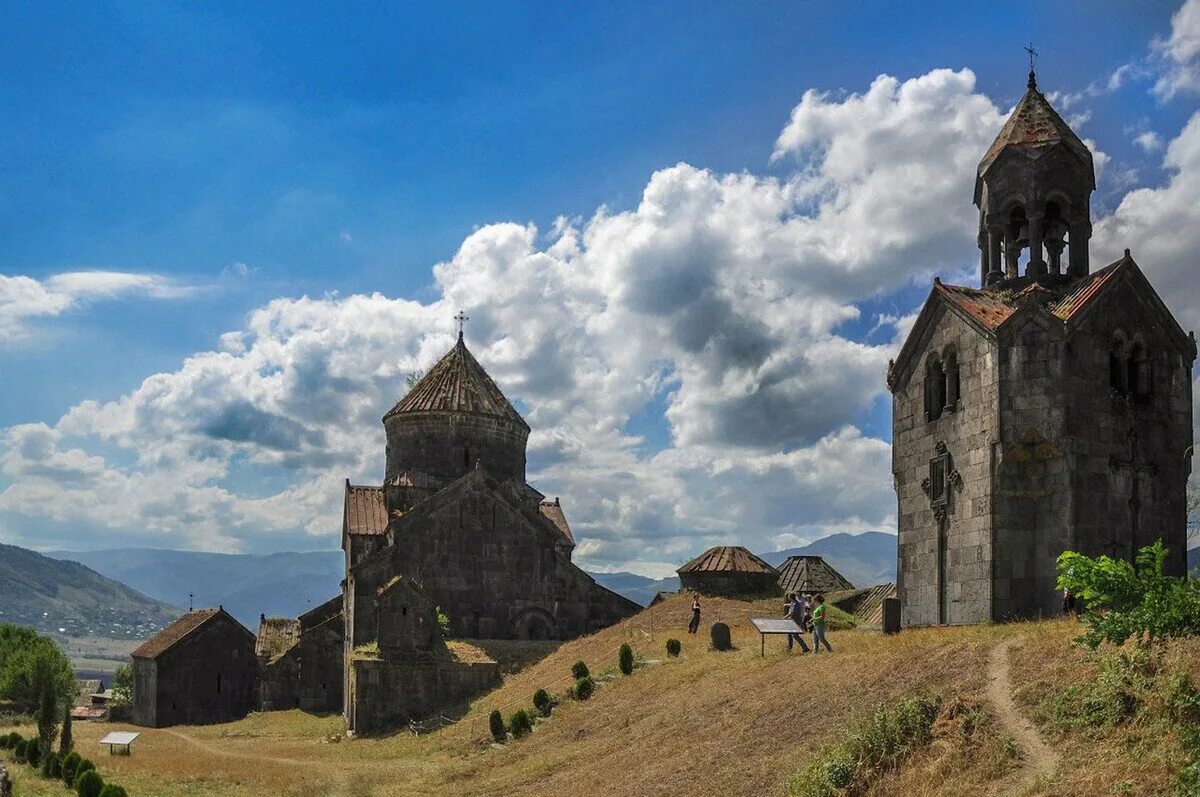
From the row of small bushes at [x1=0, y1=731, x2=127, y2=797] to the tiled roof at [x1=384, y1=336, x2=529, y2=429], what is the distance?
54.0 feet

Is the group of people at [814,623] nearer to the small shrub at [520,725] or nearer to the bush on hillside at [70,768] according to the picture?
the small shrub at [520,725]

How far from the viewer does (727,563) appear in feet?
121

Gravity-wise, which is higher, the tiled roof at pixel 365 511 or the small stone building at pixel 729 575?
the tiled roof at pixel 365 511

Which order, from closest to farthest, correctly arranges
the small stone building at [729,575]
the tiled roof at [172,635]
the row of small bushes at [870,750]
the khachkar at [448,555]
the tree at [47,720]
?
the row of small bushes at [870,750]
the tree at [47,720]
the khachkar at [448,555]
the small stone building at [729,575]
the tiled roof at [172,635]

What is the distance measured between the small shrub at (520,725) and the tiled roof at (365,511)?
1558cm

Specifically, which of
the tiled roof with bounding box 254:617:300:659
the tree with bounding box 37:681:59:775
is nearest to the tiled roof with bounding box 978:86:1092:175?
the tree with bounding box 37:681:59:775

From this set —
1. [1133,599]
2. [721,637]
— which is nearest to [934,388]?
[721,637]

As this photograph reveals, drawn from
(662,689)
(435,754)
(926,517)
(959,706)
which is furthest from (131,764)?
(959,706)

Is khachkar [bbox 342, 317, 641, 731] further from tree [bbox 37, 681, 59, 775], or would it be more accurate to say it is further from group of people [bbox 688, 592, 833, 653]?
group of people [bbox 688, 592, 833, 653]

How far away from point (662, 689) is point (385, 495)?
20.0 m

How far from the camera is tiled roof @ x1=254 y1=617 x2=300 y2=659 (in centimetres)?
4347

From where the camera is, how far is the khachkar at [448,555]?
106ft

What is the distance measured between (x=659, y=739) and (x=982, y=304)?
36.8ft

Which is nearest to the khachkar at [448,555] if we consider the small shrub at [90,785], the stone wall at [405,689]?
the stone wall at [405,689]
